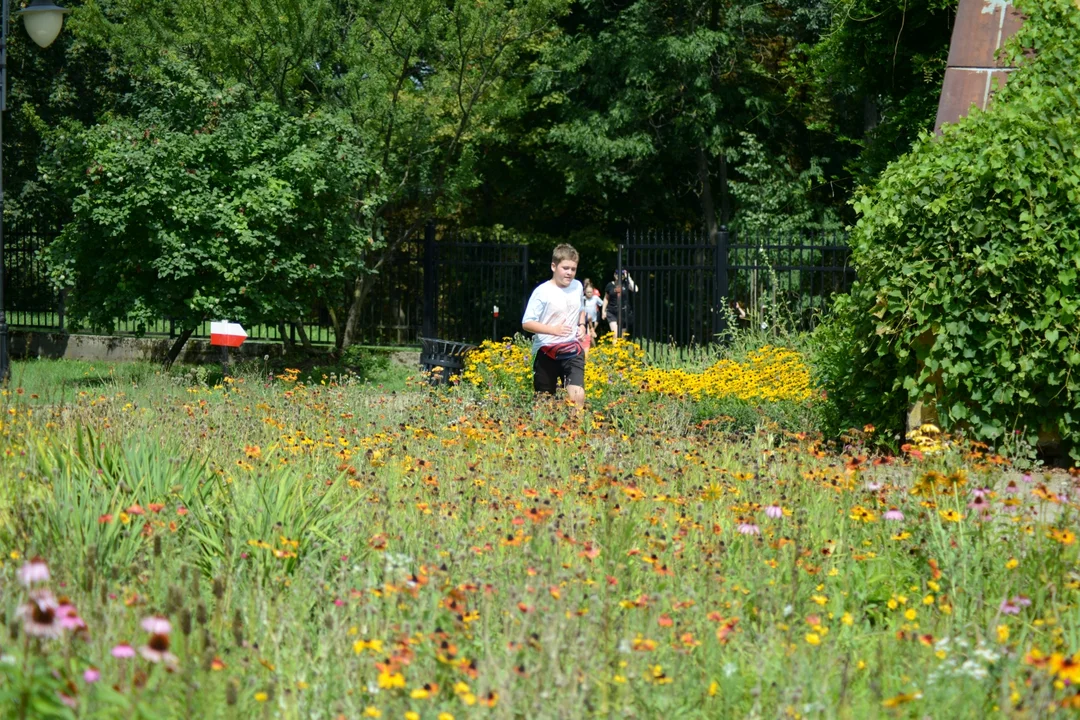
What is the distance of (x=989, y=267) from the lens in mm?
7023

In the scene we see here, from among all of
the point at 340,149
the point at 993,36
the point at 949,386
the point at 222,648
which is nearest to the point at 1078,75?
the point at 993,36

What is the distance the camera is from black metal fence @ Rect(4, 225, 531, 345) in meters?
19.9

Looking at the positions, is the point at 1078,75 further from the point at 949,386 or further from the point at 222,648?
the point at 222,648

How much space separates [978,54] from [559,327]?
3302 millimetres

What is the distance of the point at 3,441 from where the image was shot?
645 centimetres

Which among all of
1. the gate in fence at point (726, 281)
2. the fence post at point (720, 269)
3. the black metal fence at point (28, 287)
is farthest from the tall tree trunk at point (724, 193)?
the black metal fence at point (28, 287)

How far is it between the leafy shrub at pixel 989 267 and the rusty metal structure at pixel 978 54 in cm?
55

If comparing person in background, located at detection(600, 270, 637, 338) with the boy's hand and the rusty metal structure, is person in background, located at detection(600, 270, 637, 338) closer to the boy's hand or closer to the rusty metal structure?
the boy's hand

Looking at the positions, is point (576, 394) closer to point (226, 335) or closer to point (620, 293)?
point (226, 335)

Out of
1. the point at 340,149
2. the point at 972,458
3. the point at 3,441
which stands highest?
the point at 340,149

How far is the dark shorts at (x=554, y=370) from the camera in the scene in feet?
29.8

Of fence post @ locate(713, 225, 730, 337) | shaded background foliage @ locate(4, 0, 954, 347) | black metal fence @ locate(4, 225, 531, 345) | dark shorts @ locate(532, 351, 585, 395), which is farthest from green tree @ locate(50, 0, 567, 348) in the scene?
dark shorts @ locate(532, 351, 585, 395)

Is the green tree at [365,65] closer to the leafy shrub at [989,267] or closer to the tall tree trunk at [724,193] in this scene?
the tall tree trunk at [724,193]

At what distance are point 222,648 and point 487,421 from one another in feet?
12.8
